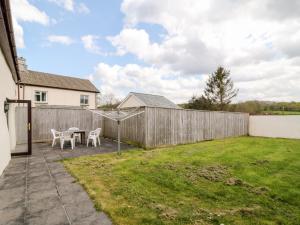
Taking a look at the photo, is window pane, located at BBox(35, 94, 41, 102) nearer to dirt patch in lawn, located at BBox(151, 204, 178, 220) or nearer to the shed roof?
the shed roof

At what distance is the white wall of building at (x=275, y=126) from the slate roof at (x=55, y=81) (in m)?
15.6

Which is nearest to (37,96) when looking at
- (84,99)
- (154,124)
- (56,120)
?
(84,99)

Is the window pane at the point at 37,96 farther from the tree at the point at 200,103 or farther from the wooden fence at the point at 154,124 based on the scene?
the tree at the point at 200,103

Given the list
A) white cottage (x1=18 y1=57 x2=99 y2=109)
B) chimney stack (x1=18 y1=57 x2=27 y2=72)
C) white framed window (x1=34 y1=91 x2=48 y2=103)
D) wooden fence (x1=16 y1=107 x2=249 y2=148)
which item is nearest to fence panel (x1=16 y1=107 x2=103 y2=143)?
wooden fence (x1=16 y1=107 x2=249 y2=148)

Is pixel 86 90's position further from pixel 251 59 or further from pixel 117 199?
pixel 117 199

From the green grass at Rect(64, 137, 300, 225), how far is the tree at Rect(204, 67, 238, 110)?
2178 cm

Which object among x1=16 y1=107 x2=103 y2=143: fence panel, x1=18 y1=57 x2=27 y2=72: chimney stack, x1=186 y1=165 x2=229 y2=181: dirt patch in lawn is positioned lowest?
x1=186 y1=165 x2=229 y2=181: dirt patch in lawn

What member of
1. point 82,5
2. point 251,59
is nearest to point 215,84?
point 251,59

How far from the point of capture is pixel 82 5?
30.3ft

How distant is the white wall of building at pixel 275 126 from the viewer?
1400cm

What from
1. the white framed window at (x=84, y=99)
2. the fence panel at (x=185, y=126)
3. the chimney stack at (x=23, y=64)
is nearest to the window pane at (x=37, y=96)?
the chimney stack at (x=23, y=64)

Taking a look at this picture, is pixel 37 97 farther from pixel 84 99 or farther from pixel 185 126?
pixel 185 126

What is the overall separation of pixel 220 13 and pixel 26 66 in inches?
723

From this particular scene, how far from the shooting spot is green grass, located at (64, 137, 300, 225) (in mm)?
2990
